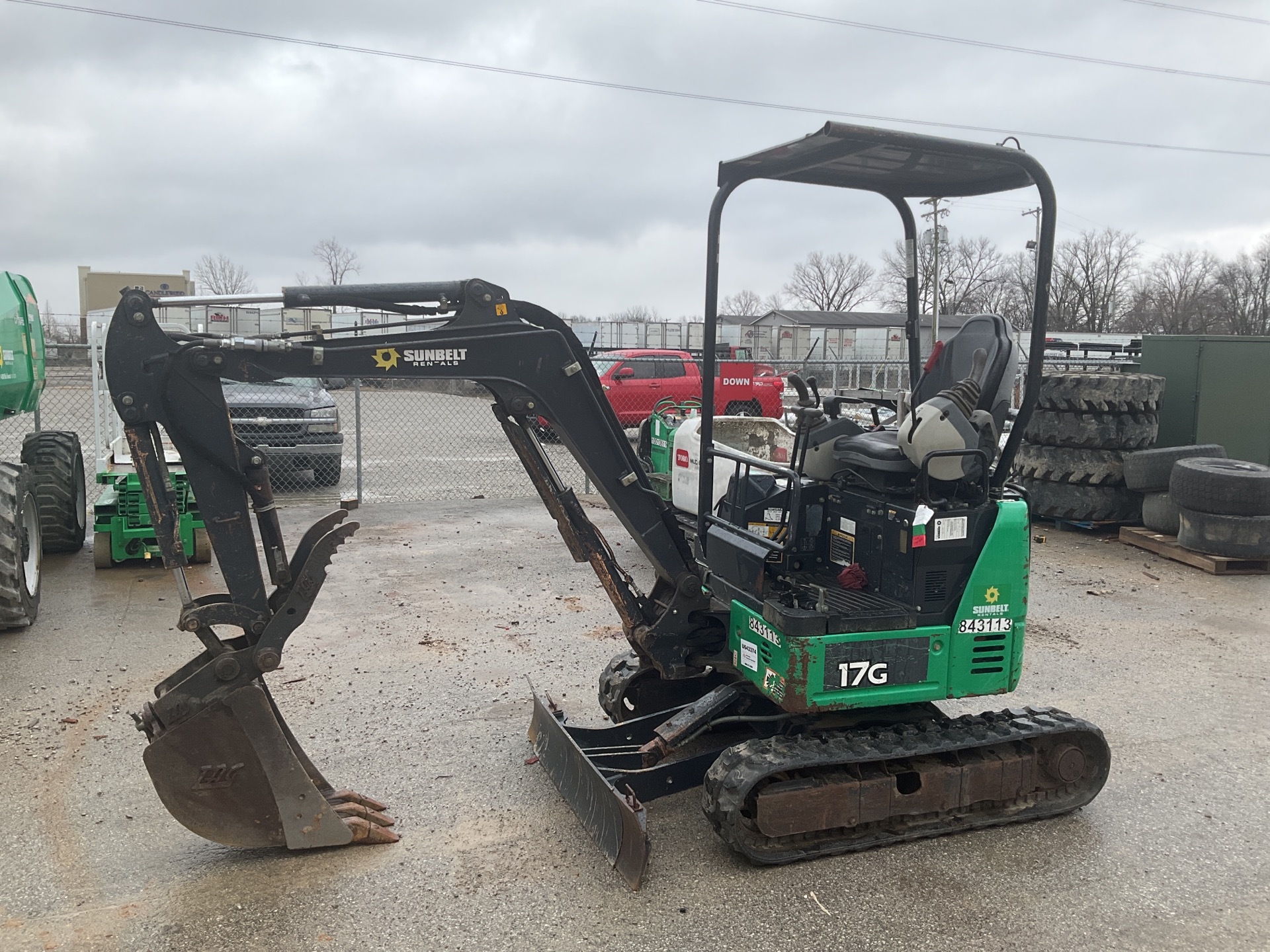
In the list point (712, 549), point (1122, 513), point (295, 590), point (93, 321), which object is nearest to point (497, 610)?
point (712, 549)

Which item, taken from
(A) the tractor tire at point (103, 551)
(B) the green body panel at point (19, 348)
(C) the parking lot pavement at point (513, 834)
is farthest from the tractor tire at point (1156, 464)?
(B) the green body panel at point (19, 348)

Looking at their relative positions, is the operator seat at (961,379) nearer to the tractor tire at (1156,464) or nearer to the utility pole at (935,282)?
the utility pole at (935,282)

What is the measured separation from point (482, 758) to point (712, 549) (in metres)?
1.68

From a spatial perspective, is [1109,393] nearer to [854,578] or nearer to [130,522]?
[854,578]

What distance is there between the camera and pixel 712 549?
4.89 m

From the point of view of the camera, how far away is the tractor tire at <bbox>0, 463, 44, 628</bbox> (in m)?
6.73

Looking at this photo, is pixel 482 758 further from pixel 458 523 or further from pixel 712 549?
pixel 458 523

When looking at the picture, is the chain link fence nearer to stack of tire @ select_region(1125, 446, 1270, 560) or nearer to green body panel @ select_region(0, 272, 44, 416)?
green body panel @ select_region(0, 272, 44, 416)

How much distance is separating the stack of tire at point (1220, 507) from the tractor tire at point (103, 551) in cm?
1071

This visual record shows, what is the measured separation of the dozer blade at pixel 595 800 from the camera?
3.88m

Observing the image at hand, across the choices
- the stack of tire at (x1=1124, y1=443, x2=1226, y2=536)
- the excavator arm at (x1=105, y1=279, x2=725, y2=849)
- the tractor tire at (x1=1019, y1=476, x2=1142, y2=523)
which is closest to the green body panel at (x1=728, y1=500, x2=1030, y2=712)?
the excavator arm at (x1=105, y1=279, x2=725, y2=849)

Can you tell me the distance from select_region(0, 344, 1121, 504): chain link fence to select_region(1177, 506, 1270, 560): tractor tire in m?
2.37

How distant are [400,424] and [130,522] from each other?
15453 millimetres

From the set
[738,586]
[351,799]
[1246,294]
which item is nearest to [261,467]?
[351,799]
